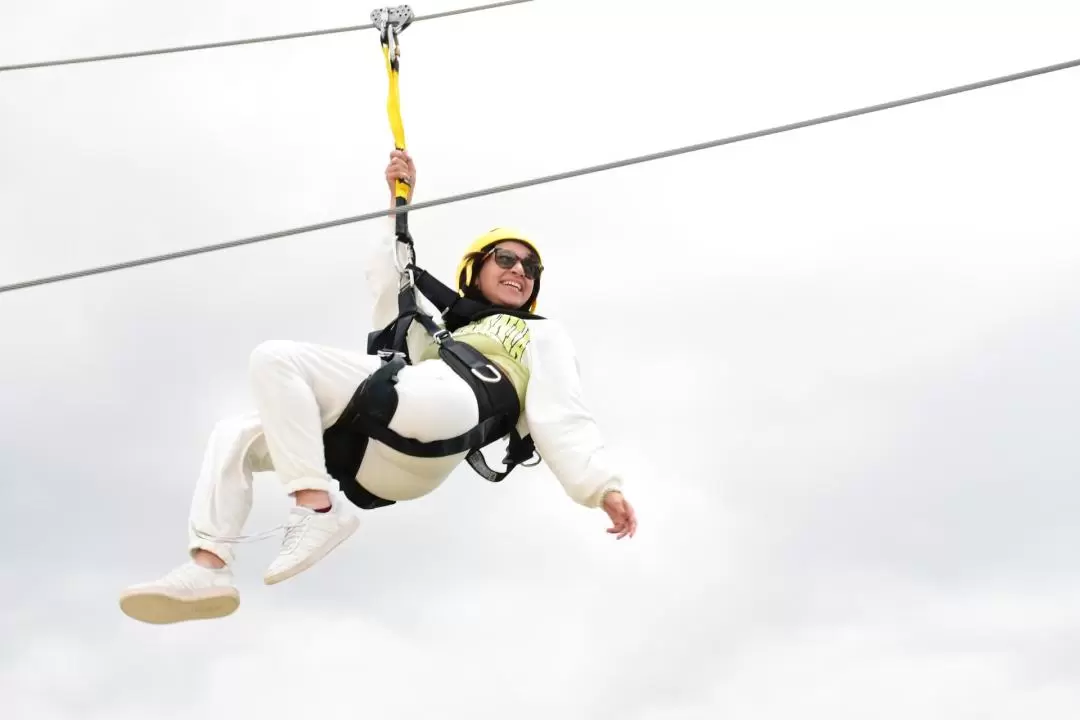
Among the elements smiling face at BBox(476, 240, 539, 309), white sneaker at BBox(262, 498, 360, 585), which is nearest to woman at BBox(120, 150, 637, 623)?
white sneaker at BBox(262, 498, 360, 585)

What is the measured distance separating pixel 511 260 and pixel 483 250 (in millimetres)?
151

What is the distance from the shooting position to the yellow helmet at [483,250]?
22.5 feet

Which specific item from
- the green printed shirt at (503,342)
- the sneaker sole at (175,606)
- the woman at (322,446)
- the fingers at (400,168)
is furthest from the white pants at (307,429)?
the fingers at (400,168)

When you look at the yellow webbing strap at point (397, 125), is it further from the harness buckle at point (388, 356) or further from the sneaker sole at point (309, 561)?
the sneaker sole at point (309, 561)

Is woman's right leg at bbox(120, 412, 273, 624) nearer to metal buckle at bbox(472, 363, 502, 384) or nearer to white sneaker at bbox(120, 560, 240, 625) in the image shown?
white sneaker at bbox(120, 560, 240, 625)

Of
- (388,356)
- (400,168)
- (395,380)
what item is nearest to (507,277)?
(400,168)

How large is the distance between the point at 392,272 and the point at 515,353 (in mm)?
761

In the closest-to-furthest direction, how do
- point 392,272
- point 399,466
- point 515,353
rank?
point 399,466
point 515,353
point 392,272

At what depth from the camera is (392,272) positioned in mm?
6734

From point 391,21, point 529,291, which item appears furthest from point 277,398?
point 391,21

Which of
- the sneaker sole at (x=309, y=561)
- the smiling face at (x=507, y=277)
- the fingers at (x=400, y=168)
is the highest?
the fingers at (x=400, y=168)

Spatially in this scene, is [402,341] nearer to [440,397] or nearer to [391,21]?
[440,397]

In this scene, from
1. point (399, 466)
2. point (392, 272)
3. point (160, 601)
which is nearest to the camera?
point (160, 601)

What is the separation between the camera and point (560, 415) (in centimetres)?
607
